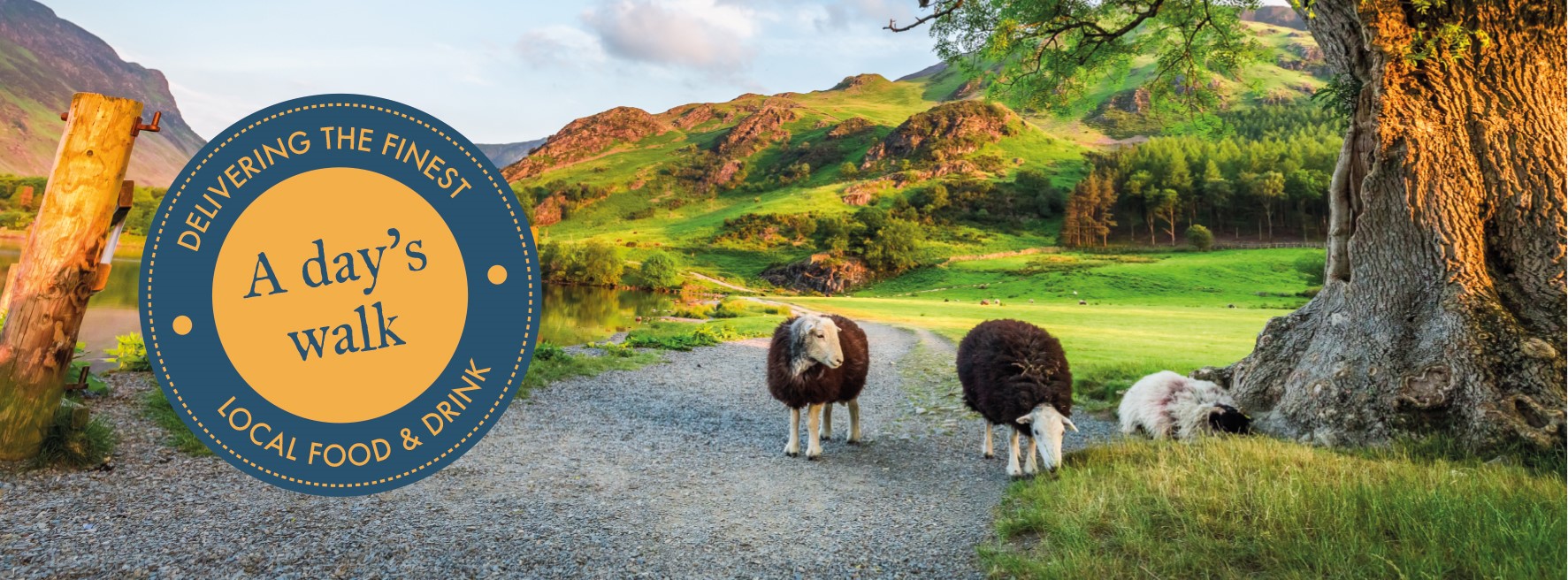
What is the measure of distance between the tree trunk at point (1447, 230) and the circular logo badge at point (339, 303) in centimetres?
860

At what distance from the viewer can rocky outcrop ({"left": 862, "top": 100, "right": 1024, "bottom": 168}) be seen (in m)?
160

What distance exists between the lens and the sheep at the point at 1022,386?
658 cm

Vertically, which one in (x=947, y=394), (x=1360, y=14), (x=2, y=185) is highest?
(x=2, y=185)

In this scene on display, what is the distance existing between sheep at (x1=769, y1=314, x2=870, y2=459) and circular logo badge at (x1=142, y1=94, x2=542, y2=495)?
340cm

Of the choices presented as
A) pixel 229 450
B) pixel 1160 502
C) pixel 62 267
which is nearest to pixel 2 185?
pixel 62 267

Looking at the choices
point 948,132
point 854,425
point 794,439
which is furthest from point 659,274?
point 948,132

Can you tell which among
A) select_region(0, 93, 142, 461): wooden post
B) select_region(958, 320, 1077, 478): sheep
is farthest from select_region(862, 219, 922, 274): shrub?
select_region(0, 93, 142, 461): wooden post

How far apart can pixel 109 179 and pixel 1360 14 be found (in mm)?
13051

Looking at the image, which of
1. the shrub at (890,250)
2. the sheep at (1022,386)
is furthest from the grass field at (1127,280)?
the sheep at (1022,386)

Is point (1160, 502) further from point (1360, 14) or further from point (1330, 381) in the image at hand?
point (1360, 14)

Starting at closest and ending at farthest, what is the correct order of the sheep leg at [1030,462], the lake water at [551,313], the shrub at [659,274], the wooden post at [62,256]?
the wooden post at [62,256] → the sheep leg at [1030,462] → the lake water at [551,313] → the shrub at [659,274]

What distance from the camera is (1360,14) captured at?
289 inches

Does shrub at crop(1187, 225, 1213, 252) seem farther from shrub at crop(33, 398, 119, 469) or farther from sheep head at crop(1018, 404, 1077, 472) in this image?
shrub at crop(33, 398, 119, 469)

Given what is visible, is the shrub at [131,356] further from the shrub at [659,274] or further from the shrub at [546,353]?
the shrub at [659,274]
